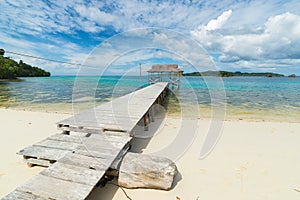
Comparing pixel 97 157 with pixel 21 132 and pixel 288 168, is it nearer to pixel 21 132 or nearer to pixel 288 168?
pixel 288 168

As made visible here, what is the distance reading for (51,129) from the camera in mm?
5574

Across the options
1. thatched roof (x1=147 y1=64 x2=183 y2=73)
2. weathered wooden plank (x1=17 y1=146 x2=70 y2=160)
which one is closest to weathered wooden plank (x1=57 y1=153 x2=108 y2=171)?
weathered wooden plank (x1=17 y1=146 x2=70 y2=160)

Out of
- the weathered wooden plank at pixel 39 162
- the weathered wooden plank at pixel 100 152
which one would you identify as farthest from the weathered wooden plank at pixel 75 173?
the weathered wooden plank at pixel 39 162

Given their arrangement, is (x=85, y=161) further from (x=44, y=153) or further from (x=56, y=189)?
(x=44, y=153)

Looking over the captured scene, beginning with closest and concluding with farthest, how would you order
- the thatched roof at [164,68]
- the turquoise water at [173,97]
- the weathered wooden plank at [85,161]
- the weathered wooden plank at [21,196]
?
the weathered wooden plank at [21,196] < the weathered wooden plank at [85,161] < the turquoise water at [173,97] < the thatched roof at [164,68]

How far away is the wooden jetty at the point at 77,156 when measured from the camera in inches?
75.2

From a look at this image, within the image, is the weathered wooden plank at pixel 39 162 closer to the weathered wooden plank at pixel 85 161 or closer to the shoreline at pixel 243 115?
the weathered wooden plank at pixel 85 161

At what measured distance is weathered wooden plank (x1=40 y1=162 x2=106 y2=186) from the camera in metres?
2.10

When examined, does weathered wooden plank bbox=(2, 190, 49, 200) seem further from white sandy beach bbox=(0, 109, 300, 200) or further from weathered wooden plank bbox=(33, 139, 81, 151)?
weathered wooden plank bbox=(33, 139, 81, 151)

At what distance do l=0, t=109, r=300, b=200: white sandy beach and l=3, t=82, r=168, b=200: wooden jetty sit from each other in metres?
0.45

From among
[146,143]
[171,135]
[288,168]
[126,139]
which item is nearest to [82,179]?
[126,139]

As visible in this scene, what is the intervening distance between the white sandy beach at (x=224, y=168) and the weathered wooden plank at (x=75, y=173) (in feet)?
1.56

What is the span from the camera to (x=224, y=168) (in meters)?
3.29

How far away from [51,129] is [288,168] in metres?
6.58
